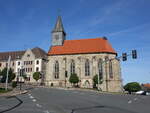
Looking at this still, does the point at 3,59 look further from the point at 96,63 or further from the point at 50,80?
the point at 96,63

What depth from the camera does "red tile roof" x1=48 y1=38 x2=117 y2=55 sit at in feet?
217

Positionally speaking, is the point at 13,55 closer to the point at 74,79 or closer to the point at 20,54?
the point at 20,54

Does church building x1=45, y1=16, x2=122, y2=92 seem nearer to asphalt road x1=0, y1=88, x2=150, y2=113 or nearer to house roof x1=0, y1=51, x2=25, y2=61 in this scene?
house roof x1=0, y1=51, x2=25, y2=61

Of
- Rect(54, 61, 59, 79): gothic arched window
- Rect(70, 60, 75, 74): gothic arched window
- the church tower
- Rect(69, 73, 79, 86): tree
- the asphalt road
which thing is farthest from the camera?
the church tower

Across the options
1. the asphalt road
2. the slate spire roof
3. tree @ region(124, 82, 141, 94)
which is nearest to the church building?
the slate spire roof

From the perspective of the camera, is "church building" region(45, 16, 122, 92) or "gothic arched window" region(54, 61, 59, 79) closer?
"church building" region(45, 16, 122, 92)

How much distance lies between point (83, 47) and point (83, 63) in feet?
21.5

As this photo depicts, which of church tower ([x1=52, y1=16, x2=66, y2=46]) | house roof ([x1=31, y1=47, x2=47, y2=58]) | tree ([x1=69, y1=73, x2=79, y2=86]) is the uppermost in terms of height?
church tower ([x1=52, y1=16, x2=66, y2=46])

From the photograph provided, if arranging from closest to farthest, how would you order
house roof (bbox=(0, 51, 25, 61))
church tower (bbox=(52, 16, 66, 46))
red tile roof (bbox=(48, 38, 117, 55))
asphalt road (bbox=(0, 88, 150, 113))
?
asphalt road (bbox=(0, 88, 150, 113))
red tile roof (bbox=(48, 38, 117, 55))
church tower (bbox=(52, 16, 66, 46))
house roof (bbox=(0, 51, 25, 61))

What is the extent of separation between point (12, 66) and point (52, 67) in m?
24.5

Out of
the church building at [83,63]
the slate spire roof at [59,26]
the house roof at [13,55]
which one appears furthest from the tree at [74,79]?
the house roof at [13,55]

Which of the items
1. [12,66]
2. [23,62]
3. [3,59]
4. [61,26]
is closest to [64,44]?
[61,26]

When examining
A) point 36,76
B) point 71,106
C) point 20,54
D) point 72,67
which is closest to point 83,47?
point 72,67

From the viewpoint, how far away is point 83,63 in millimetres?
65625
